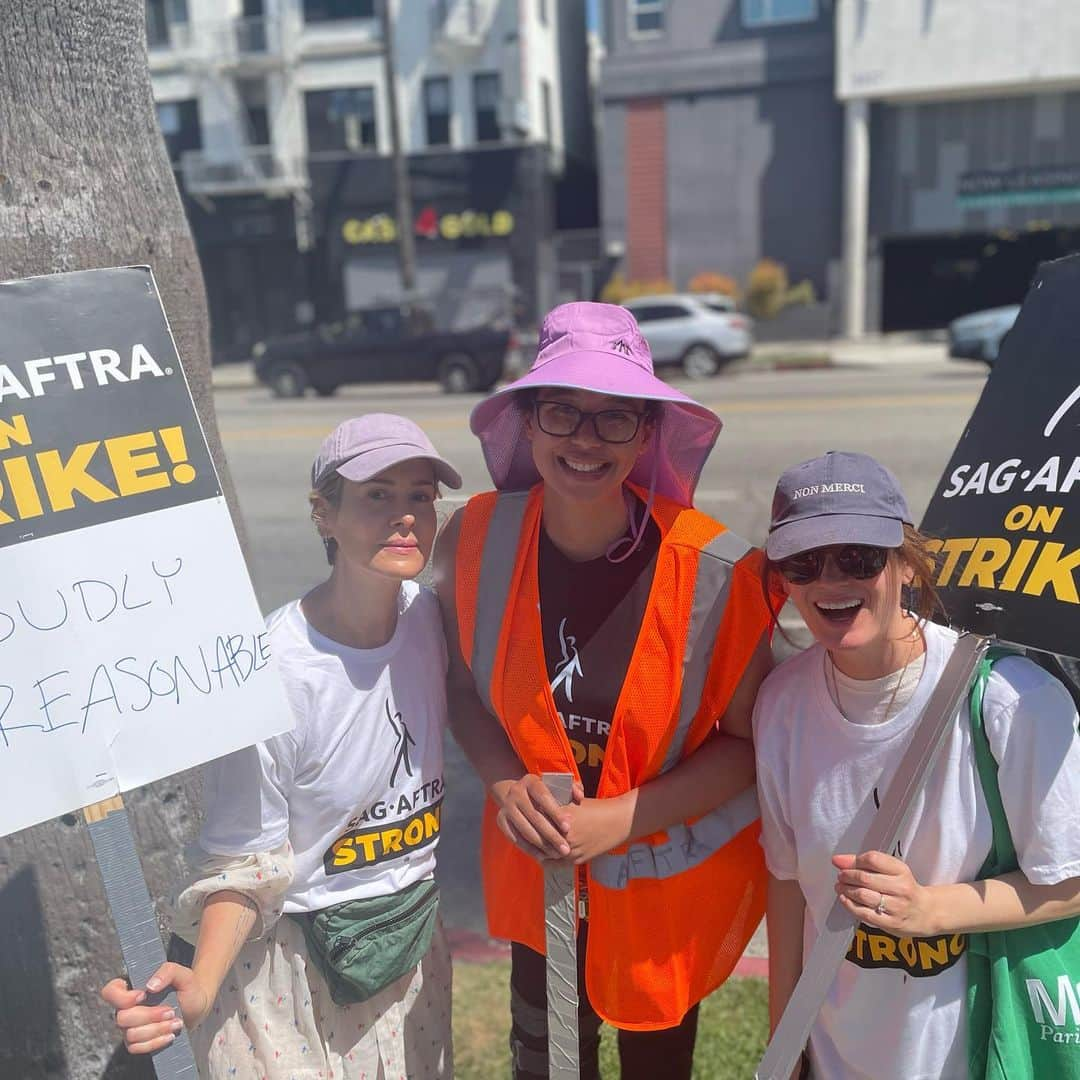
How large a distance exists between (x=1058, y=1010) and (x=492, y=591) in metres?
1.15

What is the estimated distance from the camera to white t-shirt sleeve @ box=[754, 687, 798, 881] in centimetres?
180

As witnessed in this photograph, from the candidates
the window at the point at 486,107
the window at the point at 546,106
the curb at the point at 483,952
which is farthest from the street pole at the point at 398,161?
the curb at the point at 483,952

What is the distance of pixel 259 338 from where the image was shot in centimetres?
2844

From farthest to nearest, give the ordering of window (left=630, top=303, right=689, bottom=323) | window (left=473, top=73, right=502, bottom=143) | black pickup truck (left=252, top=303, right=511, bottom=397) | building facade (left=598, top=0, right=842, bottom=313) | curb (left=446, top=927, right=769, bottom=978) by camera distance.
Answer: window (left=473, top=73, right=502, bottom=143) → building facade (left=598, top=0, right=842, bottom=313) → window (left=630, top=303, right=689, bottom=323) → black pickup truck (left=252, top=303, right=511, bottom=397) → curb (left=446, top=927, right=769, bottom=978)

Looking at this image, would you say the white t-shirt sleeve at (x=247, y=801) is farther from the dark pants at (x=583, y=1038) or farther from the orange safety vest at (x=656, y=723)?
the dark pants at (x=583, y=1038)

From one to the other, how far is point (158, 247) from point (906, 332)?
26.3 meters

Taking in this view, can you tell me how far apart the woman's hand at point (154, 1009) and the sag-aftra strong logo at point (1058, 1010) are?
51.6 inches

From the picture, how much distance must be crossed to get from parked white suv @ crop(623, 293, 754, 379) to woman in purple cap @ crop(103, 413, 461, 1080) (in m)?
15.6

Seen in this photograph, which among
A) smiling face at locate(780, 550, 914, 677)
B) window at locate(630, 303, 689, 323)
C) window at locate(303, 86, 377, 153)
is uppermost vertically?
window at locate(303, 86, 377, 153)

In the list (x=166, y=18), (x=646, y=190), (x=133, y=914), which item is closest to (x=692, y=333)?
(x=646, y=190)

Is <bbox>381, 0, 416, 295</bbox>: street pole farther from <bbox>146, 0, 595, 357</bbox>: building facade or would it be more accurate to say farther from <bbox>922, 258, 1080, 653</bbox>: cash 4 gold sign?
<bbox>922, 258, 1080, 653</bbox>: cash 4 gold sign

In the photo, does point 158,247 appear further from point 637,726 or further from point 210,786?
point 637,726

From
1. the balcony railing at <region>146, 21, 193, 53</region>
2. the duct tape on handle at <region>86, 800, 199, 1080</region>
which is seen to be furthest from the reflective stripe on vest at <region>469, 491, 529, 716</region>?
the balcony railing at <region>146, 21, 193, 53</region>

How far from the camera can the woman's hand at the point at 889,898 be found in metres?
1.58
